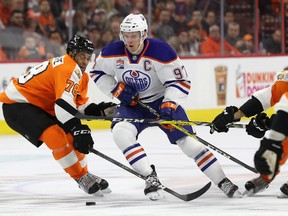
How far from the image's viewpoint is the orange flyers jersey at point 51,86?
230 inches

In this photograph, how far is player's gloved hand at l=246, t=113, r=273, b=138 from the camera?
19.0 ft

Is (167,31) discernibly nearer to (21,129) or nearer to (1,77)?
(1,77)

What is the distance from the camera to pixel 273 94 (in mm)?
5914

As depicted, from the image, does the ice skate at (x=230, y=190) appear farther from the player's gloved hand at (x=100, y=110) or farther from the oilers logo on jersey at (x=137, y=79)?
the player's gloved hand at (x=100, y=110)

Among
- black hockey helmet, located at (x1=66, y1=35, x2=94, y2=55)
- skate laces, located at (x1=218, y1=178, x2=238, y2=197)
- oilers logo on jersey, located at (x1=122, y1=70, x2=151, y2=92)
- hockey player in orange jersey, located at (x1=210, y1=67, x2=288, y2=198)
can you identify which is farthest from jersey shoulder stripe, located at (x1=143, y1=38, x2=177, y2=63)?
skate laces, located at (x1=218, y1=178, x2=238, y2=197)

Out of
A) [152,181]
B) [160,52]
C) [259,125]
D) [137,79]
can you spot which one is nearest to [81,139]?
[152,181]

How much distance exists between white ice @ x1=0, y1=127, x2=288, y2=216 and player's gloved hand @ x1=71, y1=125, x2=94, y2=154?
30 cm

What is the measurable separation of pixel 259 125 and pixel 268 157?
1494 millimetres

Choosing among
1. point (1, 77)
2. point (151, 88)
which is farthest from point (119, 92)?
point (1, 77)

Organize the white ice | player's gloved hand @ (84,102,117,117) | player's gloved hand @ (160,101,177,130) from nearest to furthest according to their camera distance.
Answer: the white ice, player's gloved hand @ (160,101,177,130), player's gloved hand @ (84,102,117,117)

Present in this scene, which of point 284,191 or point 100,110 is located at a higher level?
point 100,110

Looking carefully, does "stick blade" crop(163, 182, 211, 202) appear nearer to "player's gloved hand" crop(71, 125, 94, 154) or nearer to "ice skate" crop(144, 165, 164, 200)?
"ice skate" crop(144, 165, 164, 200)

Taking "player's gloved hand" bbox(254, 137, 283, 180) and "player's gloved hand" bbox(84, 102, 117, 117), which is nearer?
"player's gloved hand" bbox(254, 137, 283, 180)

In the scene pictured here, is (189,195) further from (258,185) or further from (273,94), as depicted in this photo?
(273,94)
